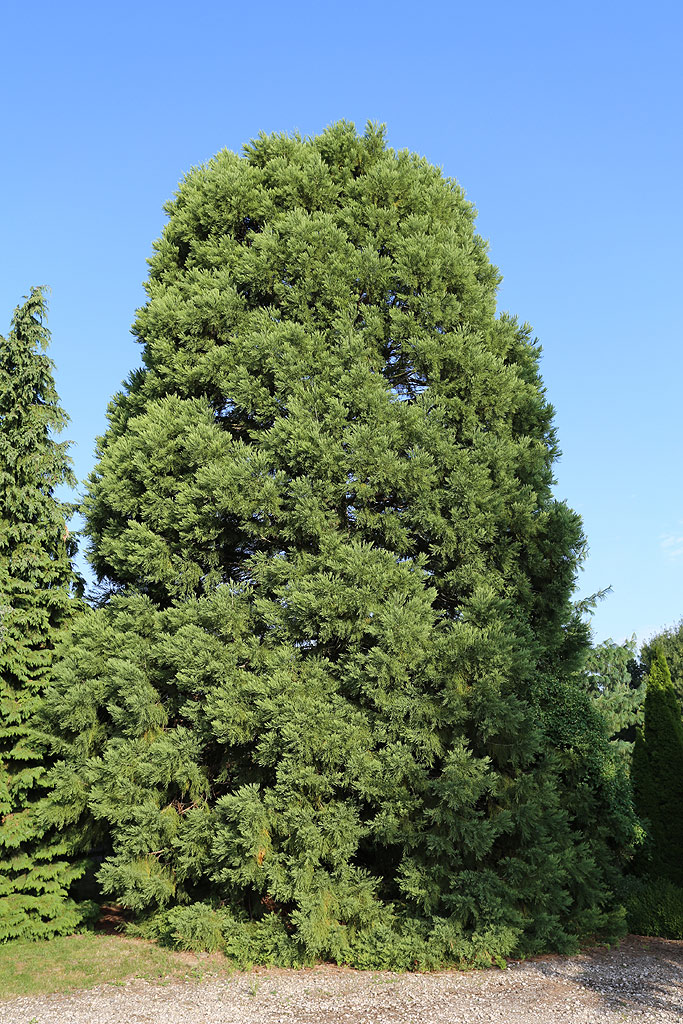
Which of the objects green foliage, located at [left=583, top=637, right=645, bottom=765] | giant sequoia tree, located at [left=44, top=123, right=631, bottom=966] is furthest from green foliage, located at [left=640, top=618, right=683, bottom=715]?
giant sequoia tree, located at [left=44, top=123, right=631, bottom=966]

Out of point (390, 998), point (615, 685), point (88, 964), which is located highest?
point (615, 685)

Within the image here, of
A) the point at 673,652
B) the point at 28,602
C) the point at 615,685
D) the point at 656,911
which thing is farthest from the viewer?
the point at 673,652

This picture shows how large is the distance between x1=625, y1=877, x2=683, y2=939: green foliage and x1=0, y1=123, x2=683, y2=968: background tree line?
53 millimetres

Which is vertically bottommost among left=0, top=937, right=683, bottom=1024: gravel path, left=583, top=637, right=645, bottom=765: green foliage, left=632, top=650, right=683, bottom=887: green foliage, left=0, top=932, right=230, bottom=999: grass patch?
left=0, top=932, right=230, bottom=999: grass patch

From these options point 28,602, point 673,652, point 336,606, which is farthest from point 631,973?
point 673,652

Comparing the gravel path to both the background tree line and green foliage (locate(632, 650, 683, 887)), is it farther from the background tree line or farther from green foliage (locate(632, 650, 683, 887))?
green foliage (locate(632, 650, 683, 887))

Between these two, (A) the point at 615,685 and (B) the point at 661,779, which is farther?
(A) the point at 615,685

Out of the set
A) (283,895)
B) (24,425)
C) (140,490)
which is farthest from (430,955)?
(24,425)

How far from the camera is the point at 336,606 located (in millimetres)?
8633

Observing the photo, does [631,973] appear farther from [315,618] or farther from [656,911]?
[315,618]

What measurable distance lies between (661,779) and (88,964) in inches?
369

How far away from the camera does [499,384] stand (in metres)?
10.0

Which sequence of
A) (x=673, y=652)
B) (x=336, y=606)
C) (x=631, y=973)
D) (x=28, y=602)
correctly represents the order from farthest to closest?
(x=673, y=652)
(x=28, y=602)
(x=336, y=606)
(x=631, y=973)

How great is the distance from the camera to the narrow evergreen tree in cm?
970
